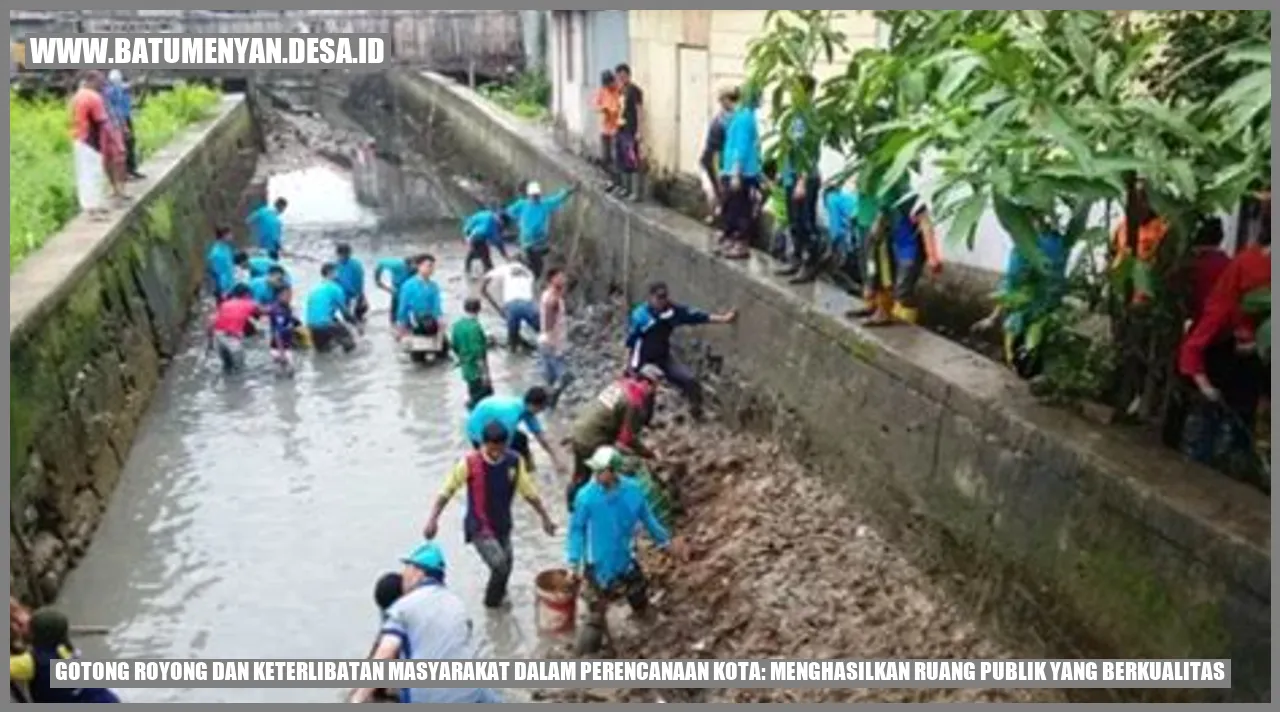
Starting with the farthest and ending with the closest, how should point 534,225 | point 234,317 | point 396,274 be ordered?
1. point 534,225
2. point 396,274
3. point 234,317

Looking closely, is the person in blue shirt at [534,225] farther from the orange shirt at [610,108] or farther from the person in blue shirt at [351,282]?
the person in blue shirt at [351,282]

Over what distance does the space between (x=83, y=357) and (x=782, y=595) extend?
21.4 feet

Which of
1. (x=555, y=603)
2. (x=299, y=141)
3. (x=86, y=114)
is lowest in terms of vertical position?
(x=555, y=603)

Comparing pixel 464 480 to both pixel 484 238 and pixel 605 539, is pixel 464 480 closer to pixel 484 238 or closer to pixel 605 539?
pixel 605 539

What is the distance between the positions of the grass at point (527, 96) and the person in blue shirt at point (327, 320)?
35.5 feet

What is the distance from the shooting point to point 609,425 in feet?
33.4

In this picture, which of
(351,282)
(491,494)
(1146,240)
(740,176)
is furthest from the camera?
(351,282)

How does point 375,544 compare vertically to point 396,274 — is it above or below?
below

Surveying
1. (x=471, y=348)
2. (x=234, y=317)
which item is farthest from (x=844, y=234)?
(x=234, y=317)

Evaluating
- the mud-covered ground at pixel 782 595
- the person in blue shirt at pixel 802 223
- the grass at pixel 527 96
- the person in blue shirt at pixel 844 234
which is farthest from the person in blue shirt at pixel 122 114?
the mud-covered ground at pixel 782 595
